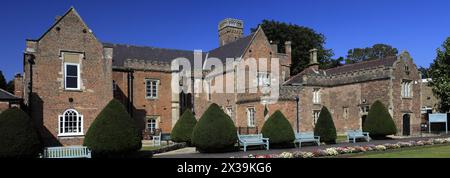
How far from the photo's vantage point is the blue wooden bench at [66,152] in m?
18.1

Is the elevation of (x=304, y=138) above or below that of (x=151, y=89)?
below

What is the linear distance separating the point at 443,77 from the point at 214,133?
25746 millimetres

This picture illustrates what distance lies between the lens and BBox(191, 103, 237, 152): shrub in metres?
21.6

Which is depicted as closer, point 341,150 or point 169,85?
point 341,150

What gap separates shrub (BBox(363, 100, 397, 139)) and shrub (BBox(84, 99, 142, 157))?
58.4 ft

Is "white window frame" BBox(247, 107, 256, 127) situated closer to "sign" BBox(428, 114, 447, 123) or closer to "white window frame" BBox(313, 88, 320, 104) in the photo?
"white window frame" BBox(313, 88, 320, 104)

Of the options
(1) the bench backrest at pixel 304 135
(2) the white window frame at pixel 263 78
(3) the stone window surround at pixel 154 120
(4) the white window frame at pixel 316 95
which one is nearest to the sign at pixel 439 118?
(4) the white window frame at pixel 316 95

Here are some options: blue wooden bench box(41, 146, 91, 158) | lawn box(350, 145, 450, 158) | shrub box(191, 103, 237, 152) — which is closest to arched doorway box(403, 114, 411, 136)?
lawn box(350, 145, 450, 158)

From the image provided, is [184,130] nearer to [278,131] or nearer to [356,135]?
[278,131]

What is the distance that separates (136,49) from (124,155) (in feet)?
68.2

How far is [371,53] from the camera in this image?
8181 cm

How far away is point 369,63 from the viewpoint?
1569 inches

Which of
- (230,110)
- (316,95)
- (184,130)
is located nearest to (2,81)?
(230,110)
